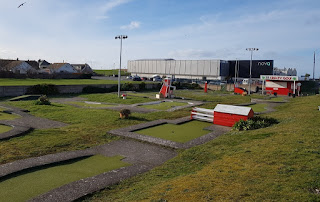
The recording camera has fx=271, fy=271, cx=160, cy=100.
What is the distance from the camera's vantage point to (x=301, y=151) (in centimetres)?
753

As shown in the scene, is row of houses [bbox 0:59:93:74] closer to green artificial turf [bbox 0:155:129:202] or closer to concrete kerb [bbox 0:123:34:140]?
concrete kerb [bbox 0:123:34:140]

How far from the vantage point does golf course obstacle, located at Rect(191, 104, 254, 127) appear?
1391 centimetres

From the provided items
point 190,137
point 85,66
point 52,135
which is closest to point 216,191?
point 190,137

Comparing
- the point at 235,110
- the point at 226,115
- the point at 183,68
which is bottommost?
the point at 226,115

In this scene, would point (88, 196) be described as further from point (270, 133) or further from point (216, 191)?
point (270, 133)

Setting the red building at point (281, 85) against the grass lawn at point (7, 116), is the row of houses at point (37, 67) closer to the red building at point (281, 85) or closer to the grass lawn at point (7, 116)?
the grass lawn at point (7, 116)

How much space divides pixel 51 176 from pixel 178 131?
7038 millimetres

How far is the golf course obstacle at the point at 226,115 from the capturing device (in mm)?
13913

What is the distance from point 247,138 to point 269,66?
207ft

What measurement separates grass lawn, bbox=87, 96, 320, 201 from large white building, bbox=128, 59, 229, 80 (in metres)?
64.9

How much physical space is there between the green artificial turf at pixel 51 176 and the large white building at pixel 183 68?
6660 cm

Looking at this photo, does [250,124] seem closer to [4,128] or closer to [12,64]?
[4,128]

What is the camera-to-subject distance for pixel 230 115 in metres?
14.3

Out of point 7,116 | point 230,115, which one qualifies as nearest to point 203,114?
point 230,115
